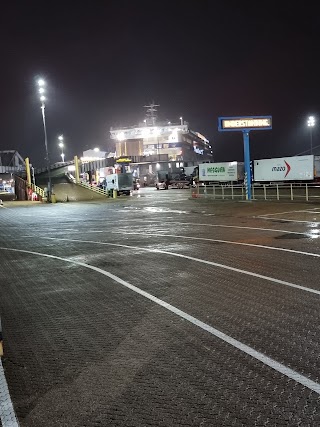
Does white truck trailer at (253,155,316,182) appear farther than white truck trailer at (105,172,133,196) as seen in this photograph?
No

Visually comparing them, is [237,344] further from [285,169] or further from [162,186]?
[162,186]

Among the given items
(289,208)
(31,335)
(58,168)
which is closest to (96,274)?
(31,335)

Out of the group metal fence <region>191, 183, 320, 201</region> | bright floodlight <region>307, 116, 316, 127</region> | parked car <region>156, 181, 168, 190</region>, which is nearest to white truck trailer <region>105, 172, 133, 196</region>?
metal fence <region>191, 183, 320, 201</region>

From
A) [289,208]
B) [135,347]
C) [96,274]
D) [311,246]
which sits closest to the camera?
[135,347]

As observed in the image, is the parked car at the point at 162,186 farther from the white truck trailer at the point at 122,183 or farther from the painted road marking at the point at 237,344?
the painted road marking at the point at 237,344

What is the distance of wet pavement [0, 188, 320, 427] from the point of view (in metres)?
3.95

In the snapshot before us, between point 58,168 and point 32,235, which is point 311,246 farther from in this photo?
point 58,168

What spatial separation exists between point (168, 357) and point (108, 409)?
1.25 meters

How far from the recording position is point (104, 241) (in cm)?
1507

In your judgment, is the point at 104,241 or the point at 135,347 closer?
the point at 135,347

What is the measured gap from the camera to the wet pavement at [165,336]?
3.95 metres

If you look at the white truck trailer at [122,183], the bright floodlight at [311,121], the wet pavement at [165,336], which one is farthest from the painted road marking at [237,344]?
the bright floodlight at [311,121]

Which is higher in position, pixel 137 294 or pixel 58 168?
pixel 58 168

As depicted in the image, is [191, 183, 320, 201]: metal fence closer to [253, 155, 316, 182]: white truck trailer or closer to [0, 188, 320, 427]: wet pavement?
[253, 155, 316, 182]: white truck trailer
